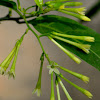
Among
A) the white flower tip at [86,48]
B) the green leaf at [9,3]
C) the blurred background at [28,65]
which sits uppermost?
the green leaf at [9,3]

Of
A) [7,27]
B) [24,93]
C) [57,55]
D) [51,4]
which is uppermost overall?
[51,4]

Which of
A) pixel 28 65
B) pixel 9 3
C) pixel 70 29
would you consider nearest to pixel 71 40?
pixel 70 29

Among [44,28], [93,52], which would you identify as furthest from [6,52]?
[93,52]

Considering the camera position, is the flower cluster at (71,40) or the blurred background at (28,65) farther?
the blurred background at (28,65)

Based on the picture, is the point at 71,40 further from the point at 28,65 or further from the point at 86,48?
the point at 28,65

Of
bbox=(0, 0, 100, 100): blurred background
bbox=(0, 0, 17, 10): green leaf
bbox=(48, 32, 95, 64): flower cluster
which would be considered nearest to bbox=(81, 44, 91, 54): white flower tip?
bbox=(48, 32, 95, 64): flower cluster

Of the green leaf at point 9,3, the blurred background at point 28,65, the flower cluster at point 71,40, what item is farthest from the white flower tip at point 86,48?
the blurred background at point 28,65

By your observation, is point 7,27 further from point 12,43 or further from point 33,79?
point 33,79

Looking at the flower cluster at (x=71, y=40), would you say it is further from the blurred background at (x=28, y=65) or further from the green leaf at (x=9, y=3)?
the blurred background at (x=28, y=65)
